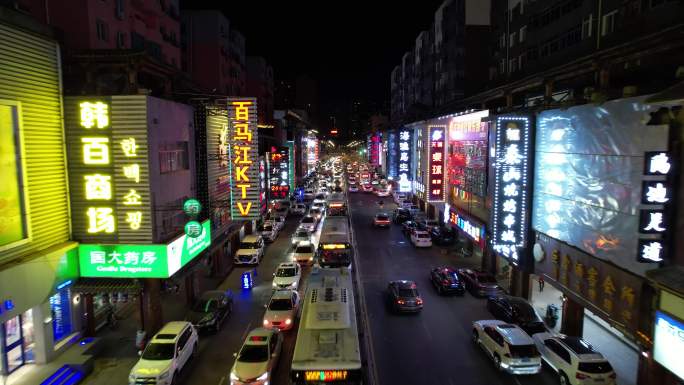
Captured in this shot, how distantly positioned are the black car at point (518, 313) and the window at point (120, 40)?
87.5 ft

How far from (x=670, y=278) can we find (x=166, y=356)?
710 inches

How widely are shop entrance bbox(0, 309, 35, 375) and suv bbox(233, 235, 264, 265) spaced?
Answer: 56.1 ft

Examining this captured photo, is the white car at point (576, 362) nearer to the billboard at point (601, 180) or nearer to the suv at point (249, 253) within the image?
the billboard at point (601, 180)

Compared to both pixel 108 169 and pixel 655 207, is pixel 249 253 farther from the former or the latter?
pixel 655 207

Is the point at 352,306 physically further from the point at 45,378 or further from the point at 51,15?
the point at 51,15

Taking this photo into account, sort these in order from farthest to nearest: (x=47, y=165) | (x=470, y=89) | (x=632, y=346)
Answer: (x=470, y=89) → (x=632, y=346) → (x=47, y=165)

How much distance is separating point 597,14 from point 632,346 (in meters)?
18.9

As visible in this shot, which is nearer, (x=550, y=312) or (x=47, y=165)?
(x=47, y=165)

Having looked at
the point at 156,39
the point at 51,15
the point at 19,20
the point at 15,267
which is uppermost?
the point at 156,39

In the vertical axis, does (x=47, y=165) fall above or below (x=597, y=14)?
below

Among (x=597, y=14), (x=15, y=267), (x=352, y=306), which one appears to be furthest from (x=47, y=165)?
(x=597, y=14)

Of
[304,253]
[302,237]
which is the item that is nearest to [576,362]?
[304,253]

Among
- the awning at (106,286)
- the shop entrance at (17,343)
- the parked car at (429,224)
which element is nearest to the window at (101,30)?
the awning at (106,286)

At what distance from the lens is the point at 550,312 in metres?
24.2
